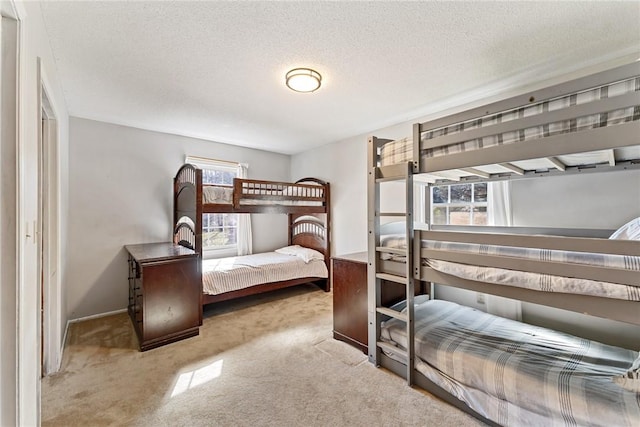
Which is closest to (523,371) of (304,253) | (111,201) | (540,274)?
(540,274)

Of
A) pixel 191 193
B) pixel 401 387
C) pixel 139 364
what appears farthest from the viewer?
pixel 191 193

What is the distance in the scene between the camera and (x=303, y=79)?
84.0 inches

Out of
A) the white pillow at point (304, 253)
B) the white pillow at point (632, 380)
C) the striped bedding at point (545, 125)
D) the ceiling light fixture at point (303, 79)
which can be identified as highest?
the ceiling light fixture at point (303, 79)

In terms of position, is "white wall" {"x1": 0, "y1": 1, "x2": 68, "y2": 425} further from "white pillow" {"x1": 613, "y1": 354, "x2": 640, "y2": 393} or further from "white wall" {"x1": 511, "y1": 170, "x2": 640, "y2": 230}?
"white wall" {"x1": 511, "y1": 170, "x2": 640, "y2": 230}

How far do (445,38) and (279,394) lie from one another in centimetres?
263

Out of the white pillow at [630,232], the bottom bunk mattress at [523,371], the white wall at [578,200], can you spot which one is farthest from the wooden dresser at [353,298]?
the white pillow at [630,232]

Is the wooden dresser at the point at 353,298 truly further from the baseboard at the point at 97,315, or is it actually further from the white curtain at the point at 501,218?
the baseboard at the point at 97,315

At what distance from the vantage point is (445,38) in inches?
68.4

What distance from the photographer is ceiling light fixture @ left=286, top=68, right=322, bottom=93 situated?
2092 mm

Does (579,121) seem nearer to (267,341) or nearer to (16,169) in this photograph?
(16,169)

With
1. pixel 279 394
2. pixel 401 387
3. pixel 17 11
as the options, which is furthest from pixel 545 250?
pixel 17 11

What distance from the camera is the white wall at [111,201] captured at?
10.3 ft

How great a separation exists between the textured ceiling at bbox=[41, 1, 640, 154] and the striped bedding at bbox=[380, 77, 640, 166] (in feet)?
2.11

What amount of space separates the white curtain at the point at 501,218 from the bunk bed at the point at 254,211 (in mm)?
2234
